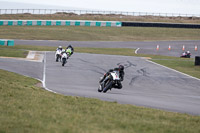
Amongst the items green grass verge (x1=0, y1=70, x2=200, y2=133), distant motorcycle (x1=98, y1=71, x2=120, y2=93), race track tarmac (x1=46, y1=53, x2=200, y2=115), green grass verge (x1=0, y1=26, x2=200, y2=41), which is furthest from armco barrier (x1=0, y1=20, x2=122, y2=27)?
green grass verge (x1=0, y1=70, x2=200, y2=133)

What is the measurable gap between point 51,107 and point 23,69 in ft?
53.7

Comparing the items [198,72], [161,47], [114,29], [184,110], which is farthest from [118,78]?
[114,29]

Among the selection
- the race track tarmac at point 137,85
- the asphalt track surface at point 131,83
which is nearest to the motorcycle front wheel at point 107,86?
the race track tarmac at point 137,85

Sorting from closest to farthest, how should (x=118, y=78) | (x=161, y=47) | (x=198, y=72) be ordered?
(x=118, y=78) → (x=198, y=72) → (x=161, y=47)

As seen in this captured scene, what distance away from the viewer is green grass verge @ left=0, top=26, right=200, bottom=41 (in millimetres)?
64312

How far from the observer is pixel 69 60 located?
111 feet

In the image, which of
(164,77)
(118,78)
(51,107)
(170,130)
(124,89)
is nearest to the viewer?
(170,130)

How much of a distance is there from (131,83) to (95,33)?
159 feet

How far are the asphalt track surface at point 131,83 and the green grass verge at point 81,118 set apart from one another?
8.93 ft

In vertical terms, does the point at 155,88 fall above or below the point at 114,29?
below

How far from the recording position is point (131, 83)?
2203cm

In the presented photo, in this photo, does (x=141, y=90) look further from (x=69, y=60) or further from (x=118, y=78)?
(x=69, y=60)

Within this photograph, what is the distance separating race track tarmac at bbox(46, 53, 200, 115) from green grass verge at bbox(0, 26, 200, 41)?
3200cm

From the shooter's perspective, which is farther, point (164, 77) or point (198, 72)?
point (198, 72)
